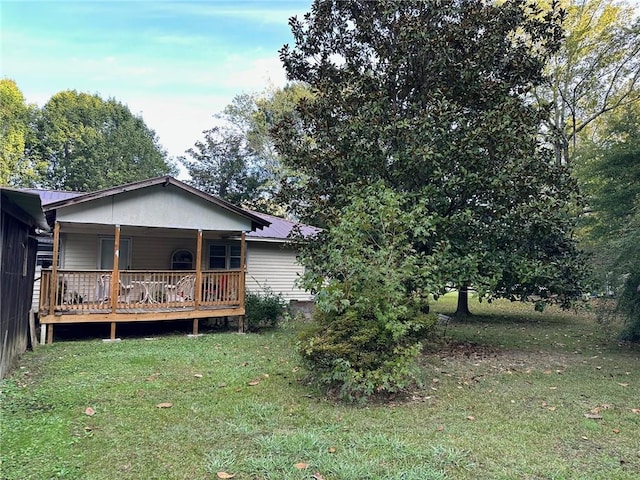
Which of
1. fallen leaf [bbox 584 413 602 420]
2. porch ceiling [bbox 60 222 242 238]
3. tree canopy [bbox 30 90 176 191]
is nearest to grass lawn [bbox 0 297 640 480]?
fallen leaf [bbox 584 413 602 420]

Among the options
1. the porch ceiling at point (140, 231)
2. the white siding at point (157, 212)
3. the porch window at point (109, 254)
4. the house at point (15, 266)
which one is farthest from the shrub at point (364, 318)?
the porch window at point (109, 254)

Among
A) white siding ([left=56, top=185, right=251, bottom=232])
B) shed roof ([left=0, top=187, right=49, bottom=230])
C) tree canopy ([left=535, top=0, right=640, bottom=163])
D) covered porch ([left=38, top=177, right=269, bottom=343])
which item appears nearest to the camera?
shed roof ([left=0, top=187, right=49, bottom=230])

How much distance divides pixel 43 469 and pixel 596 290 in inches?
368

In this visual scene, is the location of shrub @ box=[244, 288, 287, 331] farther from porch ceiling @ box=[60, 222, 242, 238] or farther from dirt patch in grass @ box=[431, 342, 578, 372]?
dirt patch in grass @ box=[431, 342, 578, 372]

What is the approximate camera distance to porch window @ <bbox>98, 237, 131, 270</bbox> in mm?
12148

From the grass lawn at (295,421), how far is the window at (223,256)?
6.28m

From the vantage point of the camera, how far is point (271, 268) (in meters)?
14.4

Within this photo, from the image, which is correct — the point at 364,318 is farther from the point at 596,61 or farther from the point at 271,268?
the point at 596,61

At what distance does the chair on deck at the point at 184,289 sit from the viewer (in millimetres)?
10211

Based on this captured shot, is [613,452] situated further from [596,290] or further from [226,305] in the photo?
[226,305]

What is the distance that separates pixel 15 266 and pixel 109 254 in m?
6.19

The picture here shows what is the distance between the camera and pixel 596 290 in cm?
858

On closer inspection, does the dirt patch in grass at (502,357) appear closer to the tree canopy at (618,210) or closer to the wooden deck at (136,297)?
the tree canopy at (618,210)

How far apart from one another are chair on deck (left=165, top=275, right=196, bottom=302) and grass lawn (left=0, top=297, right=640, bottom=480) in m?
2.57
